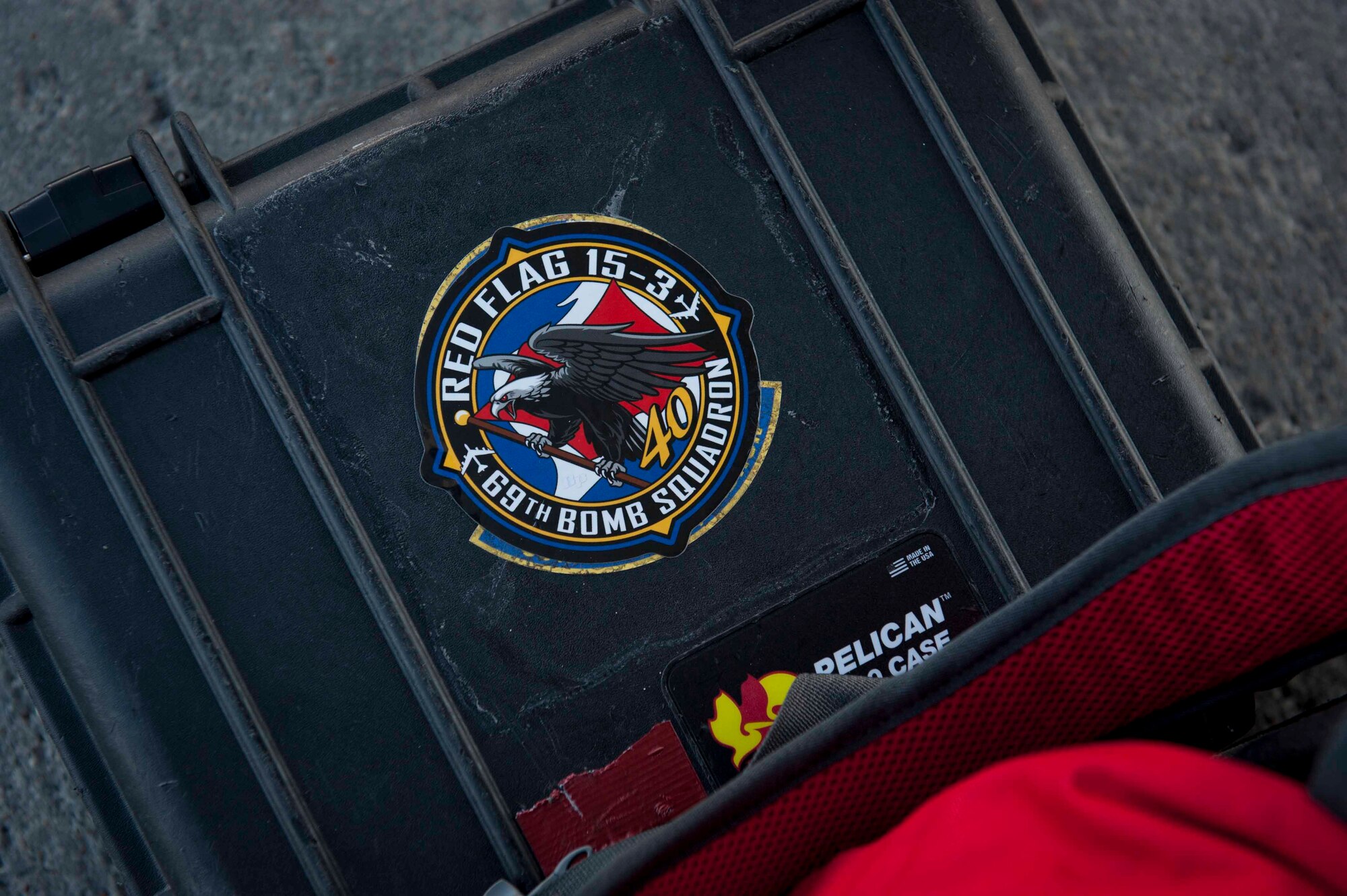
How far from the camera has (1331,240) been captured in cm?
113

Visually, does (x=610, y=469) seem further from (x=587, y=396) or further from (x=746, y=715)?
(x=746, y=715)

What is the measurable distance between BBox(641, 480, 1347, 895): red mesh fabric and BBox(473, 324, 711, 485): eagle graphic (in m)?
0.32

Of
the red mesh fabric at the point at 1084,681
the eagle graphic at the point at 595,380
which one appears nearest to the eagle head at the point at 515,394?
the eagle graphic at the point at 595,380

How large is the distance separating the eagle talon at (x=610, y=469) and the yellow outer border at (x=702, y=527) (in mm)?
63

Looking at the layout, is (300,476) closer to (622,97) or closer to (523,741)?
(523,741)

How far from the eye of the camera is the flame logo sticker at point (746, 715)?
2.34 feet

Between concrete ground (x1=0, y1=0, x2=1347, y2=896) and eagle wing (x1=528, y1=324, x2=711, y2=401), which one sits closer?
eagle wing (x1=528, y1=324, x2=711, y2=401)

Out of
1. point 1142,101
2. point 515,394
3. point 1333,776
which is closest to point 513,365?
point 515,394

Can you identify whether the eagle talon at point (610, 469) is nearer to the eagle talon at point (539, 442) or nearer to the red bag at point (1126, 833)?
the eagle talon at point (539, 442)

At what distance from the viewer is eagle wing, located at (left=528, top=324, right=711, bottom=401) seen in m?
0.74

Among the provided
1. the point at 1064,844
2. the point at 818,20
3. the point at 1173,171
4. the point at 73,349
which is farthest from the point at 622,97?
the point at 1173,171

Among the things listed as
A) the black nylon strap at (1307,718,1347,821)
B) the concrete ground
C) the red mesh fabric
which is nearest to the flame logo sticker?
the red mesh fabric

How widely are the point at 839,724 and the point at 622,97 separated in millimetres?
519

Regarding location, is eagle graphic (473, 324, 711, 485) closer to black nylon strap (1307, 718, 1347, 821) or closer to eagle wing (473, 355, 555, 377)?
eagle wing (473, 355, 555, 377)
